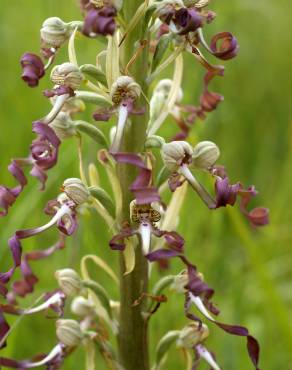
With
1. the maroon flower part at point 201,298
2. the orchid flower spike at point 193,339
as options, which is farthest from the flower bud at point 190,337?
the maroon flower part at point 201,298

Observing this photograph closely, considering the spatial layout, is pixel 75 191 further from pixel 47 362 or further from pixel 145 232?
pixel 47 362

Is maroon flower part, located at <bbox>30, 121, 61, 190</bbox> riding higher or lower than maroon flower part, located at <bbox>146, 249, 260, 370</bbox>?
higher

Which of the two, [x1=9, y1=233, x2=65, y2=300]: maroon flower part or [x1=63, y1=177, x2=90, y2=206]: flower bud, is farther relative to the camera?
[x1=9, y1=233, x2=65, y2=300]: maroon flower part

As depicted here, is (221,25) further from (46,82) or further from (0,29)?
(0,29)

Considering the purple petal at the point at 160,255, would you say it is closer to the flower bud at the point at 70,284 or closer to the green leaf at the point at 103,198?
the green leaf at the point at 103,198

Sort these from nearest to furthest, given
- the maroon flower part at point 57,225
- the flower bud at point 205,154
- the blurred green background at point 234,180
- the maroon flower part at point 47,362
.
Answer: the maroon flower part at point 57,225 < the flower bud at point 205,154 < the maroon flower part at point 47,362 < the blurred green background at point 234,180

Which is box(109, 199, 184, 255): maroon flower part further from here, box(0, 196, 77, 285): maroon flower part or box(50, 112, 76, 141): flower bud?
box(50, 112, 76, 141): flower bud

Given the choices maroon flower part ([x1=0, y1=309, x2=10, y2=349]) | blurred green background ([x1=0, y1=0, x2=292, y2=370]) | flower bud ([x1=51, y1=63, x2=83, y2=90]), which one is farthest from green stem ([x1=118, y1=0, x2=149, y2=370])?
blurred green background ([x1=0, y1=0, x2=292, y2=370])
